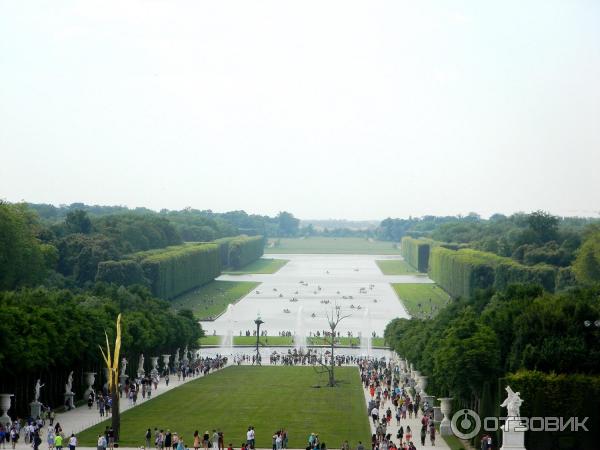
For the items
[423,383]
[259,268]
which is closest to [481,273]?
[423,383]

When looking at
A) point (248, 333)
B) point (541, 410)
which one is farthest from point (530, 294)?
point (248, 333)

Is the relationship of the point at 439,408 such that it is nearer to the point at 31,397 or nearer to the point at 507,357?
the point at 507,357

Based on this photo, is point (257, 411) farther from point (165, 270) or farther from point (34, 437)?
point (165, 270)

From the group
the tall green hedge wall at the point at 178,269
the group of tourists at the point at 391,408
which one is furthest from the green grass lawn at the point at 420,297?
the group of tourists at the point at 391,408

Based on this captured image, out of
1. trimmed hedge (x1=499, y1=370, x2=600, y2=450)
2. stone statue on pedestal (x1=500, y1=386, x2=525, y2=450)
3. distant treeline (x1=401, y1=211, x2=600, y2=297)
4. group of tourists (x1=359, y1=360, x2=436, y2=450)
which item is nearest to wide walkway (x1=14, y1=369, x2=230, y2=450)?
group of tourists (x1=359, y1=360, x2=436, y2=450)

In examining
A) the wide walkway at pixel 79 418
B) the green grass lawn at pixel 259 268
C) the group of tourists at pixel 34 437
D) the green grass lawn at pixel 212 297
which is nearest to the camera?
the group of tourists at pixel 34 437

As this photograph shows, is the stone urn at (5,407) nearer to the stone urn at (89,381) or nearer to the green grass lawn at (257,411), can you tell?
the green grass lawn at (257,411)
